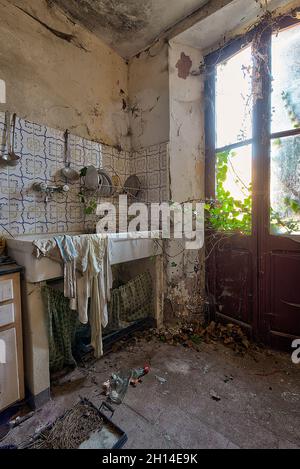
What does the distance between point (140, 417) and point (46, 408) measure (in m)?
0.55

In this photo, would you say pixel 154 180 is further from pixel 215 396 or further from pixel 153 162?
pixel 215 396

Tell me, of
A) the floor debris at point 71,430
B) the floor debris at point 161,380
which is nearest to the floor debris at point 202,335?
the floor debris at point 161,380

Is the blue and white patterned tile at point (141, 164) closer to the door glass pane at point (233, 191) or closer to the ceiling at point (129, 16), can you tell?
the door glass pane at point (233, 191)

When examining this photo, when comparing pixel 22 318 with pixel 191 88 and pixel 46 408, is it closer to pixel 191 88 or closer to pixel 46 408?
pixel 46 408

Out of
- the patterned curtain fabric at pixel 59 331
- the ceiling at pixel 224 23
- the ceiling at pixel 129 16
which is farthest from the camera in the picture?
the ceiling at pixel 129 16

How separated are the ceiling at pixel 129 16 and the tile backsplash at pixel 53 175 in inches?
40.2

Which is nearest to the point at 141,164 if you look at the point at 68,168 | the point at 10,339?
the point at 68,168

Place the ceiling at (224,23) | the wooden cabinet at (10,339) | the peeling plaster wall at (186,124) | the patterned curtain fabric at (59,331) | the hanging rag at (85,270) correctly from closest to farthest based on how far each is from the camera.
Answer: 1. the wooden cabinet at (10,339)
2. the hanging rag at (85,270)
3. the patterned curtain fabric at (59,331)
4. the ceiling at (224,23)
5. the peeling plaster wall at (186,124)

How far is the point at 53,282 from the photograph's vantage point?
1719 mm

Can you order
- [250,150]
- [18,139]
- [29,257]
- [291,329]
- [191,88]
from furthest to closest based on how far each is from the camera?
[191,88]
[250,150]
[291,329]
[18,139]
[29,257]

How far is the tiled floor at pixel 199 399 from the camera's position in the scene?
1.11 meters

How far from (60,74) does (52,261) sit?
1.66 meters
